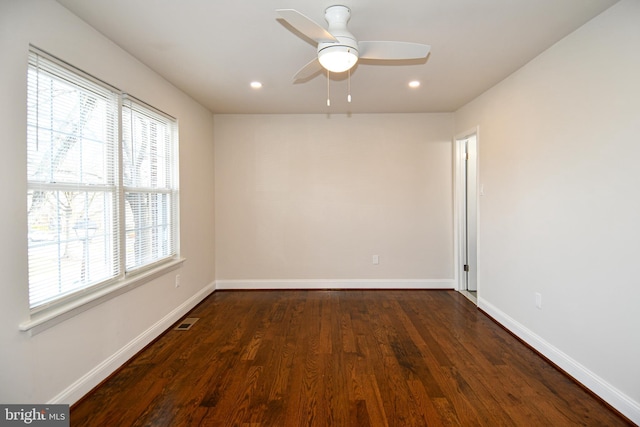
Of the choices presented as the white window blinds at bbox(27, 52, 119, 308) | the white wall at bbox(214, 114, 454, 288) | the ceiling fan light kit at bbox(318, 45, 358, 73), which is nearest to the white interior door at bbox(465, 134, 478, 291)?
the white wall at bbox(214, 114, 454, 288)

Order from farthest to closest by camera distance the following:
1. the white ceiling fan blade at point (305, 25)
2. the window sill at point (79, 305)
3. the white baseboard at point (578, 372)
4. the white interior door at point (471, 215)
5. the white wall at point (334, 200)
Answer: the white wall at point (334, 200) → the white interior door at point (471, 215) → the white baseboard at point (578, 372) → the window sill at point (79, 305) → the white ceiling fan blade at point (305, 25)

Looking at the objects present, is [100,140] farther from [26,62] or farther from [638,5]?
[638,5]

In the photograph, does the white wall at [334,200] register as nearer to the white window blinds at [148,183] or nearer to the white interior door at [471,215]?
the white interior door at [471,215]

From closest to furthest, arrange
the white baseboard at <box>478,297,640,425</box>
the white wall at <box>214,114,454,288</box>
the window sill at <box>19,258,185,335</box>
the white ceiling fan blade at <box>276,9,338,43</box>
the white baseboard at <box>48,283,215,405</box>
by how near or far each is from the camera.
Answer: the white ceiling fan blade at <box>276,9,338,43</box>
the window sill at <box>19,258,185,335</box>
the white baseboard at <box>478,297,640,425</box>
the white baseboard at <box>48,283,215,405</box>
the white wall at <box>214,114,454,288</box>

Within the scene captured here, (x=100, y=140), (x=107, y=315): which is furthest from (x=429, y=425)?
(x=100, y=140)

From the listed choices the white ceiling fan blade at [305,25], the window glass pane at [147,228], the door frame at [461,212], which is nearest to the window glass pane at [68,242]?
the window glass pane at [147,228]

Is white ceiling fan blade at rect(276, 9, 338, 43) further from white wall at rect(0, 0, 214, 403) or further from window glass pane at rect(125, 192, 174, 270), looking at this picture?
window glass pane at rect(125, 192, 174, 270)

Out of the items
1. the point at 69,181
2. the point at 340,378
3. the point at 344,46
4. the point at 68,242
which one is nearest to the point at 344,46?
the point at 344,46

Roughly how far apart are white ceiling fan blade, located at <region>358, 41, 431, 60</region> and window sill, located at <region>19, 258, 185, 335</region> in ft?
8.02

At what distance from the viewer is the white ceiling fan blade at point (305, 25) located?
1594mm

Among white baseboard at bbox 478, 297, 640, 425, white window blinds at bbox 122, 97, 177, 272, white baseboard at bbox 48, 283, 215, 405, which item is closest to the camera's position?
white baseboard at bbox 478, 297, 640, 425

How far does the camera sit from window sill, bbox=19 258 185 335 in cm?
176

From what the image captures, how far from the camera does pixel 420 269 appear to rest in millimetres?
4602

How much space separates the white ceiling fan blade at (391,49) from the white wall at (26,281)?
1.86 metres
